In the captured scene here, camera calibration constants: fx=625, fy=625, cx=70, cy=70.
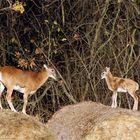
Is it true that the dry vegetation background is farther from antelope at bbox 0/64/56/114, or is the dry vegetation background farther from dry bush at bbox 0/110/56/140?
dry bush at bbox 0/110/56/140

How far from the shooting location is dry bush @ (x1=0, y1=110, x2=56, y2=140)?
22.4 feet

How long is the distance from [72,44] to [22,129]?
19.3 ft

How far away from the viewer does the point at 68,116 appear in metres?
8.48

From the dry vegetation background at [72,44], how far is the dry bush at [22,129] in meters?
4.97

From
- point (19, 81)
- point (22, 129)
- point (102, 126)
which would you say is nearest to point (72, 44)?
point (19, 81)

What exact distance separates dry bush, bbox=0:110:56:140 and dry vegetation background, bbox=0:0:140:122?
497cm

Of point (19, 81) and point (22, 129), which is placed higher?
point (22, 129)

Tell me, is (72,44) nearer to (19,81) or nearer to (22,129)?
(19,81)

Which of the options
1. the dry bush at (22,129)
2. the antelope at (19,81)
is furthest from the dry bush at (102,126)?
the antelope at (19,81)

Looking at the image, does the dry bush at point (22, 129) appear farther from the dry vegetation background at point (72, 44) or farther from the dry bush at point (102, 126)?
the dry vegetation background at point (72, 44)

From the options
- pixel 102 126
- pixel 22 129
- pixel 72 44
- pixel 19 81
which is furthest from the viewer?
pixel 72 44

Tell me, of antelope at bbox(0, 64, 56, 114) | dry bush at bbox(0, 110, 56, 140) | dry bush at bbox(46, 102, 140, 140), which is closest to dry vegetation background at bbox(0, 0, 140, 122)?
antelope at bbox(0, 64, 56, 114)

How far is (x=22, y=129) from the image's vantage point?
6906 millimetres

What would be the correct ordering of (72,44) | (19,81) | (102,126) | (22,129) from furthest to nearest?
(72,44) < (19,81) < (102,126) < (22,129)
